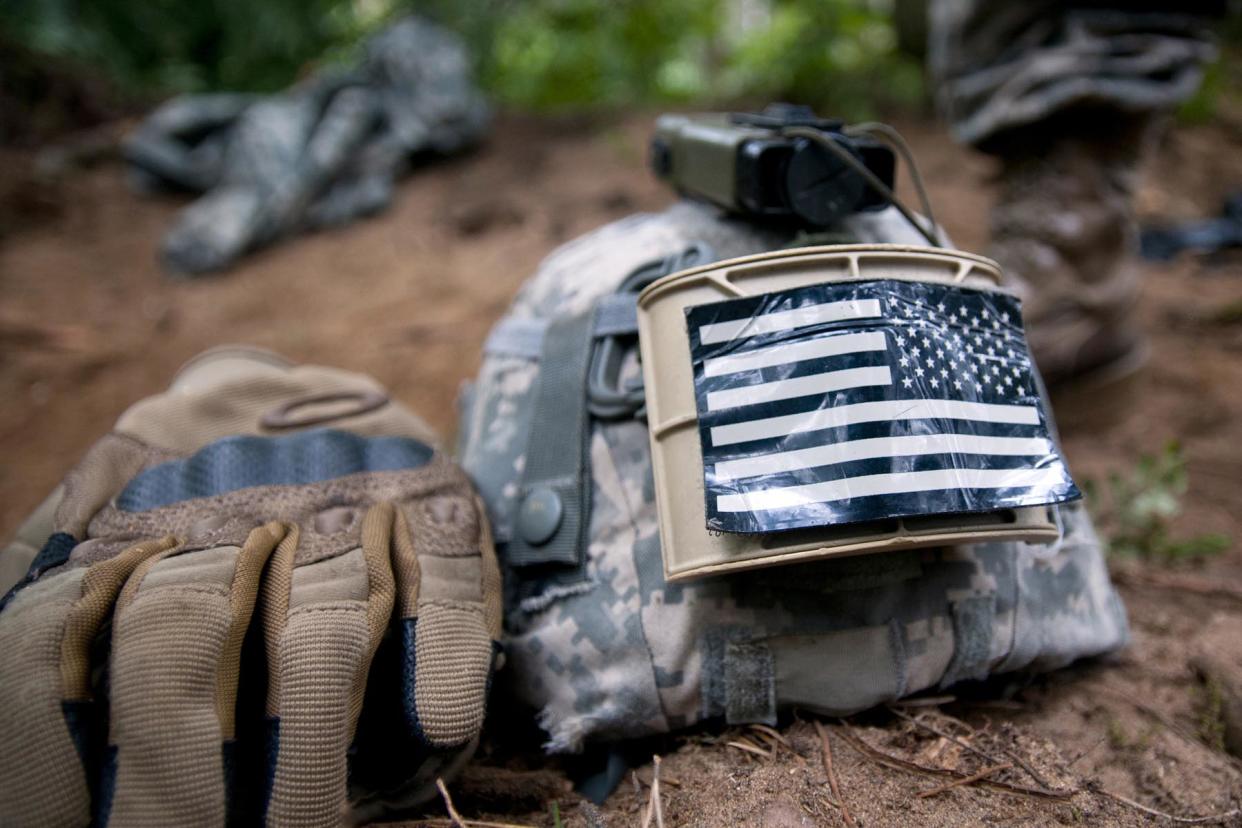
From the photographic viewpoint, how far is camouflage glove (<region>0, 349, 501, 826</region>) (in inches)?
34.7

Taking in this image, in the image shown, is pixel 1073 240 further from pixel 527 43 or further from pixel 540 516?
pixel 527 43

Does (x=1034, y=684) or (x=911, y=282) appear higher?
(x=911, y=282)

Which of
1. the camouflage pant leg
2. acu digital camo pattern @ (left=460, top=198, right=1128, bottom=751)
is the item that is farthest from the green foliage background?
acu digital camo pattern @ (left=460, top=198, right=1128, bottom=751)

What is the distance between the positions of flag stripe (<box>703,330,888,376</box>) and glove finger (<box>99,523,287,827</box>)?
24.5 inches

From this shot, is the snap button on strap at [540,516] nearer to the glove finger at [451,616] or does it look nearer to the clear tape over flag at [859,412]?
the glove finger at [451,616]

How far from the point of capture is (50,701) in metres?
0.88

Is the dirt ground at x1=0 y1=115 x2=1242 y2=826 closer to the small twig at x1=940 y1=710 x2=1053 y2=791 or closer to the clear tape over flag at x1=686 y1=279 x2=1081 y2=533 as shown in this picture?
the small twig at x1=940 y1=710 x2=1053 y2=791

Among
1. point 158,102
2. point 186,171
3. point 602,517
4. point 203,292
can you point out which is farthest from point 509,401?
point 158,102

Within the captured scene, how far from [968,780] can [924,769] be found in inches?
2.0

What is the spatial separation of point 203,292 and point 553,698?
11.2ft

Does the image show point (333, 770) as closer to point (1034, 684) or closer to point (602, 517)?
point (602, 517)

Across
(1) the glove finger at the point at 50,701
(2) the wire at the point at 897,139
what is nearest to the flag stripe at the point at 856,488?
(2) the wire at the point at 897,139

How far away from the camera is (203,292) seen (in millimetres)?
3945

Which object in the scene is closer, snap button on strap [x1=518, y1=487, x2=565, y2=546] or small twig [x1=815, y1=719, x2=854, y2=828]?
small twig [x1=815, y1=719, x2=854, y2=828]
